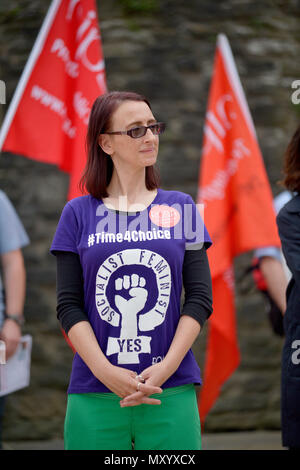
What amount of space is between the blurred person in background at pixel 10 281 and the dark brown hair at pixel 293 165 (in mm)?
1242

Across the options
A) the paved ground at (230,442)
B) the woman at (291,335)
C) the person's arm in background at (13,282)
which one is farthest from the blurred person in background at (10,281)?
the paved ground at (230,442)

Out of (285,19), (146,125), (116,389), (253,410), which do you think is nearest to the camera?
(116,389)

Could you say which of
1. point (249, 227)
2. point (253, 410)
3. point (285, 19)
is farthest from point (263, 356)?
point (285, 19)

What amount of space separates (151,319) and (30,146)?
67.8 inches

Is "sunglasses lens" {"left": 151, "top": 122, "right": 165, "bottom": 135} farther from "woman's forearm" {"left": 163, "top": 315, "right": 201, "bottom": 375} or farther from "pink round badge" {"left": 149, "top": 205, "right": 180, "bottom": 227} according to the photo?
"woman's forearm" {"left": 163, "top": 315, "right": 201, "bottom": 375}

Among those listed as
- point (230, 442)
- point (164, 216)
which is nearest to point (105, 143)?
point (164, 216)

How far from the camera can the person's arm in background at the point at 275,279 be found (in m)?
2.93

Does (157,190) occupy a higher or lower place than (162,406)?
higher

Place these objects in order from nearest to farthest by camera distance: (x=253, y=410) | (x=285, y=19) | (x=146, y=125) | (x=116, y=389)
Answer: (x=116, y=389) → (x=146, y=125) → (x=253, y=410) → (x=285, y=19)

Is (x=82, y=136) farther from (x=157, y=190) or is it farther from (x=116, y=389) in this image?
(x=116, y=389)

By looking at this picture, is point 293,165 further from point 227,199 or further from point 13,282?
point 13,282

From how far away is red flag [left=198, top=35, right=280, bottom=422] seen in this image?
3.32 metres

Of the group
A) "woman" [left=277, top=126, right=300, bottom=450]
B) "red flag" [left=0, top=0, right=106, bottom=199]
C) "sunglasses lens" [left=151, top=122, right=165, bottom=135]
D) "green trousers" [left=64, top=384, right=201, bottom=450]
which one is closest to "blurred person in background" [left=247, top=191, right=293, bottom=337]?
"woman" [left=277, top=126, right=300, bottom=450]

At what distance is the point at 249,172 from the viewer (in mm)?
3352
